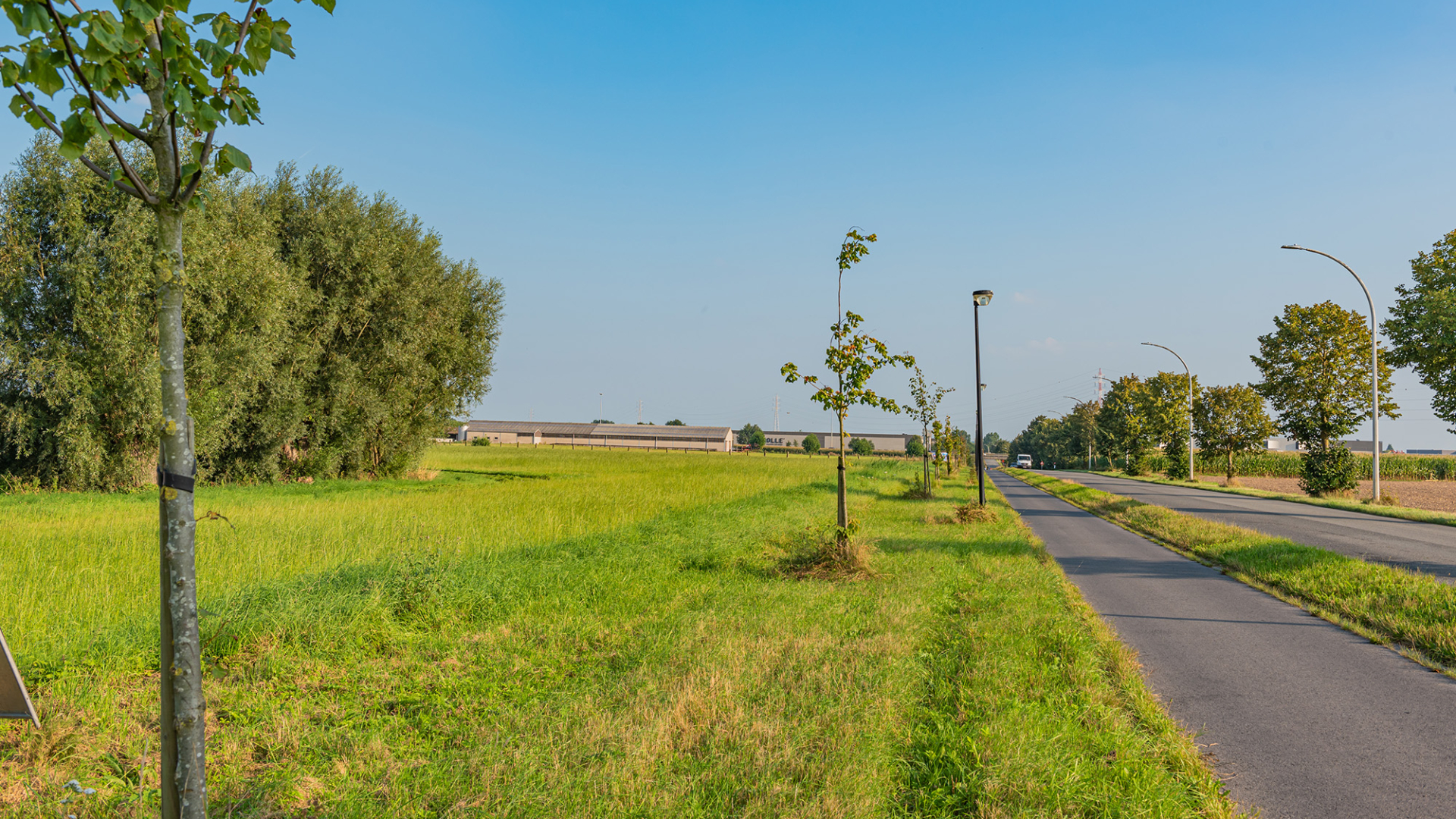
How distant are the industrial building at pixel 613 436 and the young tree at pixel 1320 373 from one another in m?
89.1

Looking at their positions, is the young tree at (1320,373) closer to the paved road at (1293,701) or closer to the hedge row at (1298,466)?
the hedge row at (1298,466)

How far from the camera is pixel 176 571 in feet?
7.90

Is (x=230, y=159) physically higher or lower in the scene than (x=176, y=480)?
higher

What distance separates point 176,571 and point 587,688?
3.27 meters

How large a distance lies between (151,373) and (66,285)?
132 inches

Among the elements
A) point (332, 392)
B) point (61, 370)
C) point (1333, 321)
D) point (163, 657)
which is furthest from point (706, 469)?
point (163, 657)

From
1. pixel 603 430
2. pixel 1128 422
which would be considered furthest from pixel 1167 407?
pixel 603 430

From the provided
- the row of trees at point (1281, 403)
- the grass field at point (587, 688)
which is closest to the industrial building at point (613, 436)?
the row of trees at point (1281, 403)

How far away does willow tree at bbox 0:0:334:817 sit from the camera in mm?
2107

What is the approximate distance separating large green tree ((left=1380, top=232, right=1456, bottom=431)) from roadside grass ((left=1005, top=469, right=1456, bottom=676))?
35.4 ft

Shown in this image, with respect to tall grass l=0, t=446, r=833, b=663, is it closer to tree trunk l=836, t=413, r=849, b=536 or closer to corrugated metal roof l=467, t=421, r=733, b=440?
tree trunk l=836, t=413, r=849, b=536

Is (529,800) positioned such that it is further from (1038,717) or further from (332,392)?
(332,392)

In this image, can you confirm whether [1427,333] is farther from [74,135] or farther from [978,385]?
[74,135]

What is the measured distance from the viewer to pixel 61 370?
19.3m
